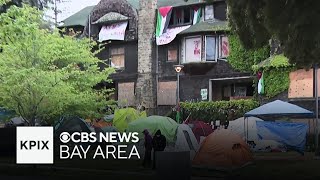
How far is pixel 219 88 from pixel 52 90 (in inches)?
774

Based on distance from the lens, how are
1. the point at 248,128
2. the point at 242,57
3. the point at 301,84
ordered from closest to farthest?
1. the point at 248,128
2. the point at 301,84
3. the point at 242,57

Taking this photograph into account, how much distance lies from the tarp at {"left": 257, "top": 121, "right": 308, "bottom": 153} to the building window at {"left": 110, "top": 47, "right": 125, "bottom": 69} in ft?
60.7

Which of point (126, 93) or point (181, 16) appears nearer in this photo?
point (181, 16)

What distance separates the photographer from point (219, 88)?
41188mm

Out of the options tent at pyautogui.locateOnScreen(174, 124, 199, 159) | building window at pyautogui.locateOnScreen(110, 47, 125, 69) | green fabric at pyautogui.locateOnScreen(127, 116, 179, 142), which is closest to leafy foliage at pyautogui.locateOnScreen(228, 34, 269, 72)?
building window at pyautogui.locateOnScreen(110, 47, 125, 69)

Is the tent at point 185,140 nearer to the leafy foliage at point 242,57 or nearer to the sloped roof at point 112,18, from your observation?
the leafy foliage at point 242,57

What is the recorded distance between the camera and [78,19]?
161 feet

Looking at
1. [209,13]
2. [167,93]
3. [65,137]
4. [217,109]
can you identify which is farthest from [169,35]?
[65,137]

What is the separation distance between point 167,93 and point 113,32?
7343 mm

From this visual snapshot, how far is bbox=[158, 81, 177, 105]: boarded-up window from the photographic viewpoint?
41.7 m

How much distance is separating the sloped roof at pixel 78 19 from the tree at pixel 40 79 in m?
20.3

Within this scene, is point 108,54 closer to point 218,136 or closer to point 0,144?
point 0,144

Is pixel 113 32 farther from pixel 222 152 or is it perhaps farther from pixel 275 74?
pixel 222 152

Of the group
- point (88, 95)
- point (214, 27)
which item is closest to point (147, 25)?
point (214, 27)
